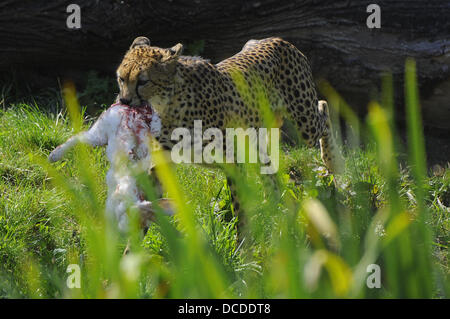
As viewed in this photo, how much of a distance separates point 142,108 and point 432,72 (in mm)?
3150

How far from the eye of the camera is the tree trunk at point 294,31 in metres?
5.49

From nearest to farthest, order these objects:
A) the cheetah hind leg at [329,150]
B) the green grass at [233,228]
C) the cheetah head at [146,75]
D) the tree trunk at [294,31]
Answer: the green grass at [233,228] → the cheetah head at [146,75] → the cheetah hind leg at [329,150] → the tree trunk at [294,31]

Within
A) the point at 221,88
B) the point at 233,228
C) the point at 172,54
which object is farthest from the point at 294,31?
the point at 233,228

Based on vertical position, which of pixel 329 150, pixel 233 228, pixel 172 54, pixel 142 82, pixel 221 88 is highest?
pixel 172 54

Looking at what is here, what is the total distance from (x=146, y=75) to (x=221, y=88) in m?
0.73

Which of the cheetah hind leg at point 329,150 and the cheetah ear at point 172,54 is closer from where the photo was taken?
the cheetah ear at point 172,54

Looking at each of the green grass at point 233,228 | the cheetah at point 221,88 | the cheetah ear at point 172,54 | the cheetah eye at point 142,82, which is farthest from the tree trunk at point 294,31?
the cheetah eye at point 142,82

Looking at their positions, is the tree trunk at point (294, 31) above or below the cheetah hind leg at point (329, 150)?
above

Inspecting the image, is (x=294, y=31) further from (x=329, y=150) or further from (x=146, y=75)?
(x=146, y=75)

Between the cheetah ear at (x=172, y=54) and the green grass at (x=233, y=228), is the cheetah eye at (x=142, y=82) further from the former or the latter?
the green grass at (x=233, y=228)

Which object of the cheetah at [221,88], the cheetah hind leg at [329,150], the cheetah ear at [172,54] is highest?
the cheetah ear at [172,54]

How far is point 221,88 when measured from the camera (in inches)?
162

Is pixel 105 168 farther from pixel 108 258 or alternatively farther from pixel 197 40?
pixel 108 258

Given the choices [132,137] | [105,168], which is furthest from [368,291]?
[105,168]
